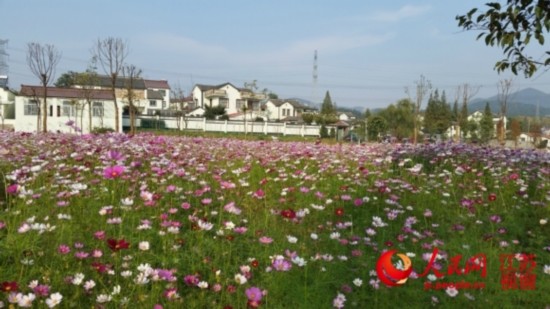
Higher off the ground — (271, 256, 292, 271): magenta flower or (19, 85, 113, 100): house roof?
(19, 85, 113, 100): house roof

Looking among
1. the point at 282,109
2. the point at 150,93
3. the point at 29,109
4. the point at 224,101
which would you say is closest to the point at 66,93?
the point at 29,109

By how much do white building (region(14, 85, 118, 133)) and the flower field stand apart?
104ft

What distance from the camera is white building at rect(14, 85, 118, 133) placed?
32812 millimetres

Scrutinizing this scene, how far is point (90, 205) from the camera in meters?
3.49

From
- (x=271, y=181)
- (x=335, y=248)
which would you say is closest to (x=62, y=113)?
(x=271, y=181)

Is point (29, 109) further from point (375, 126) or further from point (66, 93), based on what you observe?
point (375, 126)

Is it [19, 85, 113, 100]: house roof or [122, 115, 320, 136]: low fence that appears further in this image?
[122, 115, 320, 136]: low fence

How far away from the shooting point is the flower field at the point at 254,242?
2.27 metres

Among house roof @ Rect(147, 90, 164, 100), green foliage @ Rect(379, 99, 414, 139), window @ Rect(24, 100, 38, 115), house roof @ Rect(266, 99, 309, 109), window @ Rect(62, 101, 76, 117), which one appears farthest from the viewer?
house roof @ Rect(266, 99, 309, 109)

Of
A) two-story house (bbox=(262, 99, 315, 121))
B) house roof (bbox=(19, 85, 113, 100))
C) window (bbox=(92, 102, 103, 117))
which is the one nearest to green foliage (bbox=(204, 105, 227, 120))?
two-story house (bbox=(262, 99, 315, 121))

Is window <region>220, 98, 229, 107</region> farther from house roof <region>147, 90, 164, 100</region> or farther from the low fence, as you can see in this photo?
the low fence

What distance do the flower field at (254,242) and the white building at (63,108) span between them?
31579 mm

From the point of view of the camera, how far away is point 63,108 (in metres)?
34.6

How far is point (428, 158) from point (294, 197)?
3519mm
